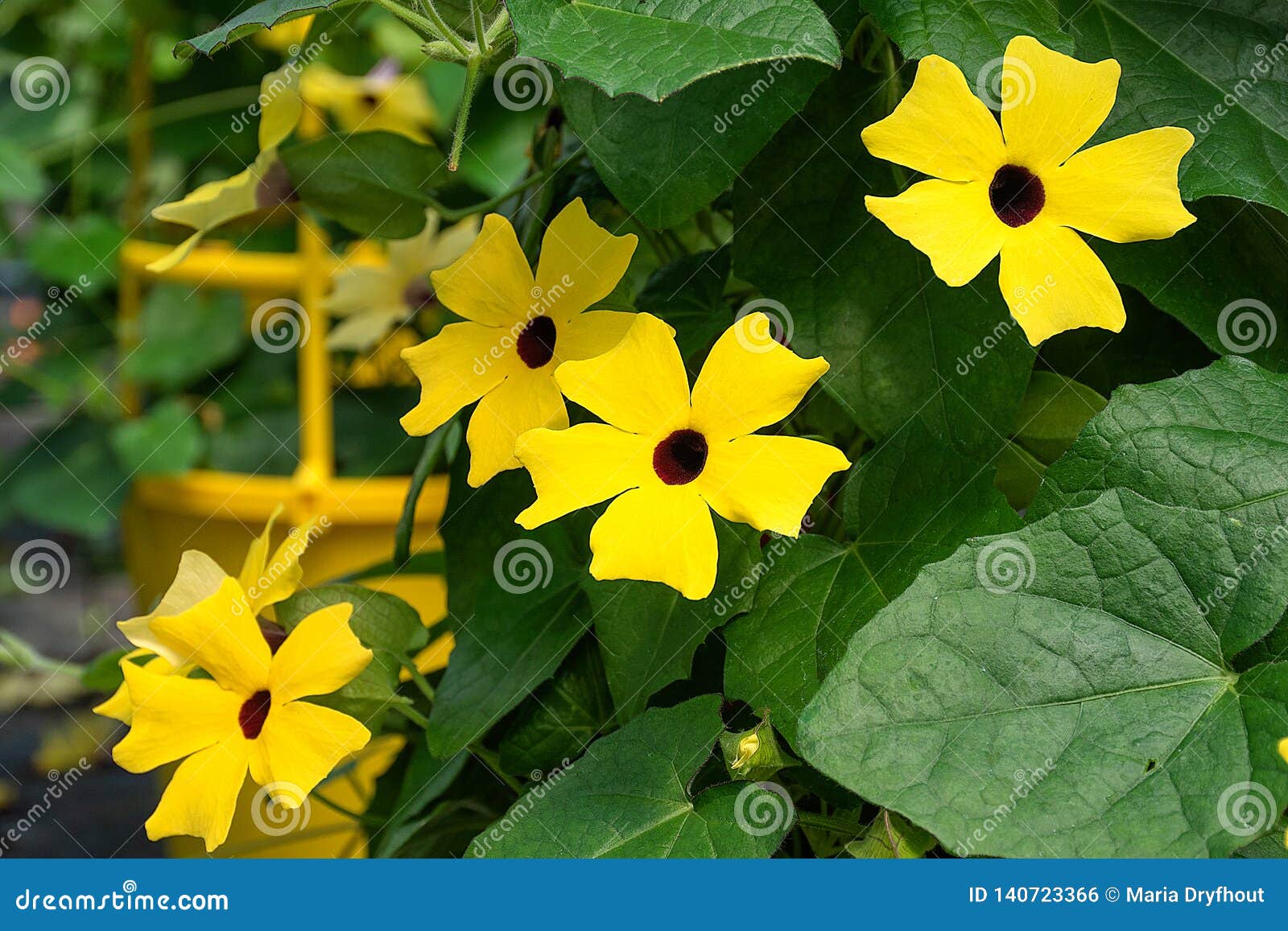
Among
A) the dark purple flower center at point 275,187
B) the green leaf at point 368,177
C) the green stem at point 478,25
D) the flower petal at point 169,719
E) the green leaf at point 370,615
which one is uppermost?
the green stem at point 478,25

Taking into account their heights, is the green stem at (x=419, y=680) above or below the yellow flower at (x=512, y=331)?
below

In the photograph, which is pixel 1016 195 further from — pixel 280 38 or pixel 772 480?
pixel 280 38

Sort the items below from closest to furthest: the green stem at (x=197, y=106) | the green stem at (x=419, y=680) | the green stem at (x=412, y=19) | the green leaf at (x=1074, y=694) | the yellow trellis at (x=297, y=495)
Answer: the green leaf at (x=1074, y=694) → the green stem at (x=412, y=19) → the green stem at (x=419, y=680) → the yellow trellis at (x=297, y=495) → the green stem at (x=197, y=106)

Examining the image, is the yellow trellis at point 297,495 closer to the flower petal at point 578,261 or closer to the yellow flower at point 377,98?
the yellow flower at point 377,98

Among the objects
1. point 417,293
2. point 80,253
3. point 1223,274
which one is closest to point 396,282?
point 417,293

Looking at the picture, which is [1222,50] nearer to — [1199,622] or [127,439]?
[1199,622]

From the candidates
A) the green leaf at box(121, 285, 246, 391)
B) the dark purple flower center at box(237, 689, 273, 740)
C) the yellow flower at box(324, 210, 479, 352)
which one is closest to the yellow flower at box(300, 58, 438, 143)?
the green leaf at box(121, 285, 246, 391)

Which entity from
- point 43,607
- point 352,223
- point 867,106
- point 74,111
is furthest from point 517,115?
point 43,607

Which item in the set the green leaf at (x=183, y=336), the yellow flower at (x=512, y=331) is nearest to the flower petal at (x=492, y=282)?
the yellow flower at (x=512, y=331)
